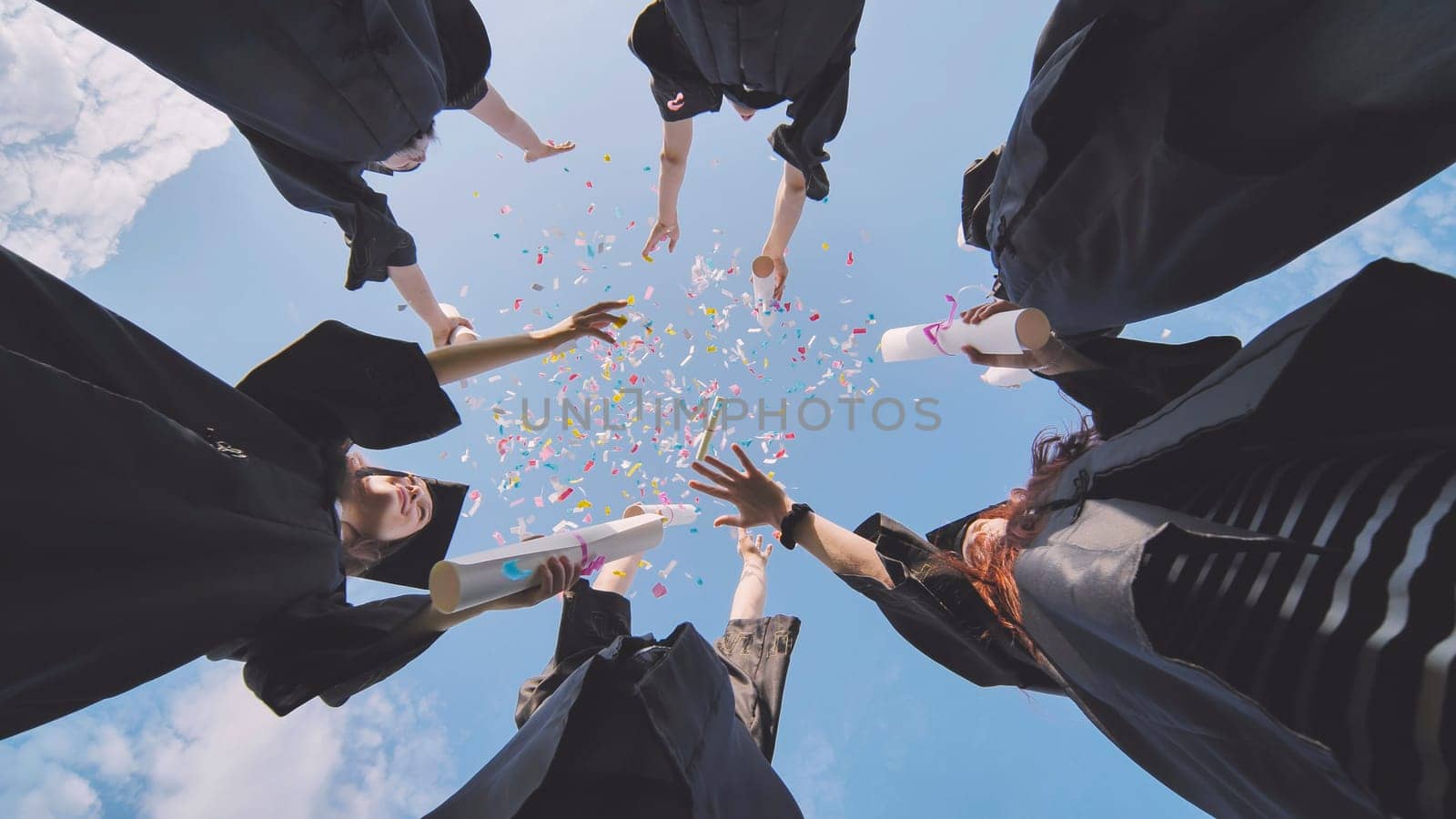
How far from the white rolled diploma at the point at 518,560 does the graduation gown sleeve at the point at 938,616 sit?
3.25 ft

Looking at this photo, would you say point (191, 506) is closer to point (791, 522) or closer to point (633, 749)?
point (633, 749)

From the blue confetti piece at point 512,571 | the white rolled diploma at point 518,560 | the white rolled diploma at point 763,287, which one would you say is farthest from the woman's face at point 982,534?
the white rolled diploma at point 763,287

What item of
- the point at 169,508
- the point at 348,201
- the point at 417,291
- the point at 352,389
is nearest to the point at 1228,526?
the point at 169,508

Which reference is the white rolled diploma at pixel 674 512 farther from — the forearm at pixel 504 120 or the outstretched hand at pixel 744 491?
the forearm at pixel 504 120

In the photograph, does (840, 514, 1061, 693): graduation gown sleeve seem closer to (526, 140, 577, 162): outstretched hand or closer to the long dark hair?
the long dark hair

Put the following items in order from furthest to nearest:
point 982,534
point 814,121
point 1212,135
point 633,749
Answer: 1. point 814,121
2. point 982,534
3. point 633,749
4. point 1212,135

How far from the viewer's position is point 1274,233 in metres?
1.41

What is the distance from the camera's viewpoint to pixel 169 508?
4.24 feet

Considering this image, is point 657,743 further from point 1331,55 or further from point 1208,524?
point 1331,55

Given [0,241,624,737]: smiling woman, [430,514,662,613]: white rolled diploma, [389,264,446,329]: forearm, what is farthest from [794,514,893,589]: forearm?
[389,264,446,329]: forearm

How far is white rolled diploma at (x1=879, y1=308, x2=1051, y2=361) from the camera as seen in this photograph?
6.59 feet

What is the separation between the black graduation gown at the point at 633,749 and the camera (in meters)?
1.49

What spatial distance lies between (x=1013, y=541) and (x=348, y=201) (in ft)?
9.81

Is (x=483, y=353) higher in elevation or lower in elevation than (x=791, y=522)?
higher
